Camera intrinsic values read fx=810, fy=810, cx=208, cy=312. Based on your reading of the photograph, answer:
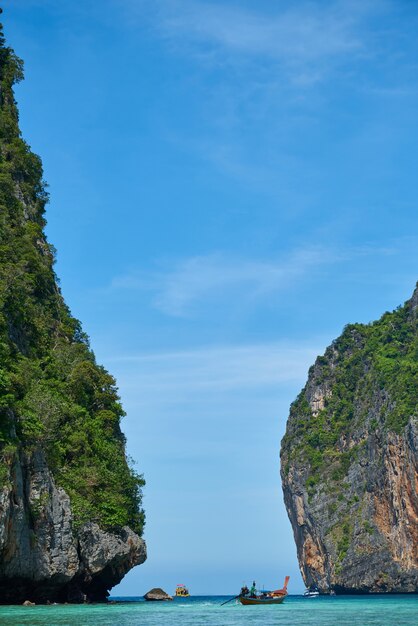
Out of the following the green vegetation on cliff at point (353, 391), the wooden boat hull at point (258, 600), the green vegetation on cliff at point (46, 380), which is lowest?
the wooden boat hull at point (258, 600)

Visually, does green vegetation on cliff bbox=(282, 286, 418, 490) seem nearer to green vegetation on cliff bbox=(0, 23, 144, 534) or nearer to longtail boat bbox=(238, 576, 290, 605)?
longtail boat bbox=(238, 576, 290, 605)

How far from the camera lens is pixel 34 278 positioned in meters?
44.3

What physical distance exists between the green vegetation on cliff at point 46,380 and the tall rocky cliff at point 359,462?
39.0 metres

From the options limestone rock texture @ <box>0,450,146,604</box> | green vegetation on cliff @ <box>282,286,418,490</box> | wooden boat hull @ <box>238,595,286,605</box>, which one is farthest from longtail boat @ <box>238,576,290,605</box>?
green vegetation on cliff @ <box>282,286,418,490</box>

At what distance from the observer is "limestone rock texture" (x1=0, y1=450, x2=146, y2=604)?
30.0m

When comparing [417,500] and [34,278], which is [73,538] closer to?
[34,278]

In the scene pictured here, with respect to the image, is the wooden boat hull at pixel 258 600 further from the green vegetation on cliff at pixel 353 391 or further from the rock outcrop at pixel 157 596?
the green vegetation on cliff at pixel 353 391

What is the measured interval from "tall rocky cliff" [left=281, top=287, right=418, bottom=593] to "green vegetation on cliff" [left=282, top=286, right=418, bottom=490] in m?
0.14

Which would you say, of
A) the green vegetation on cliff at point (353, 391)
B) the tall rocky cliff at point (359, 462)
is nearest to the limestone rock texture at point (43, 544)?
the tall rocky cliff at point (359, 462)

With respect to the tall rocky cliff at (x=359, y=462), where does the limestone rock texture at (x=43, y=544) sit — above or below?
below

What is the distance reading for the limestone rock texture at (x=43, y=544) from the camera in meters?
30.0

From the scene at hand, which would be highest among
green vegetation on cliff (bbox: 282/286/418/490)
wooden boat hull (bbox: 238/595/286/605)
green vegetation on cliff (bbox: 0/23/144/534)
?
green vegetation on cliff (bbox: 282/286/418/490)

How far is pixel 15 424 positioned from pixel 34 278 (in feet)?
49.0

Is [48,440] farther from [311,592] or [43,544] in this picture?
[311,592]
